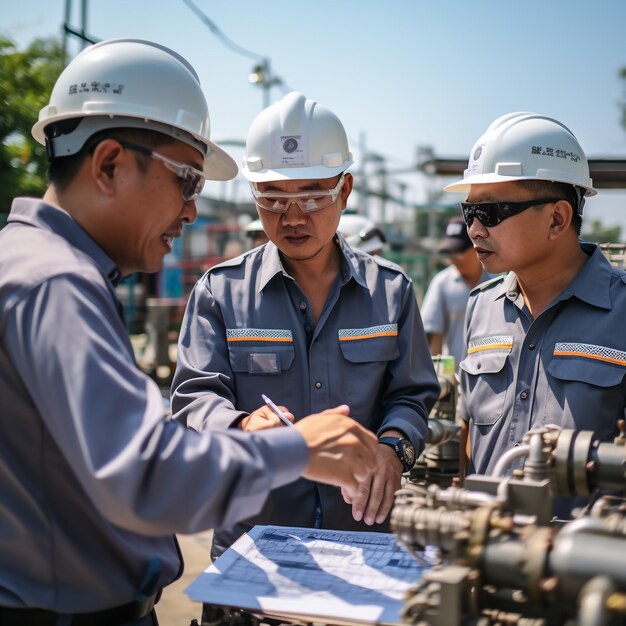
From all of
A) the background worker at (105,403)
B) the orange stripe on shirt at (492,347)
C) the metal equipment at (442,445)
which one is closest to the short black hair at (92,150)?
the background worker at (105,403)

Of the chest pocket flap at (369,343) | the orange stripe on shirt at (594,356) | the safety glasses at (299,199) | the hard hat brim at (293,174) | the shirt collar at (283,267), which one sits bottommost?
the chest pocket flap at (369,343)

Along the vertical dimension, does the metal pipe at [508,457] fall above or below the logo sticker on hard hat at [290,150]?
below

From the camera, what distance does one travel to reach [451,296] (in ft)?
19.1

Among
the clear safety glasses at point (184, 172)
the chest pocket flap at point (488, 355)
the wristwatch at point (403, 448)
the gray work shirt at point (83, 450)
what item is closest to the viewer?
the gray work shirt at point (83, 450)

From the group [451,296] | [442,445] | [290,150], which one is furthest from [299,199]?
[451,296]

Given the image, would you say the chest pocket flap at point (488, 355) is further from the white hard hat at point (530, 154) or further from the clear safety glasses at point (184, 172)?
the clear safety glasses at point (184, 172)

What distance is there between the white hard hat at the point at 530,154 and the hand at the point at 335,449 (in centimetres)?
129

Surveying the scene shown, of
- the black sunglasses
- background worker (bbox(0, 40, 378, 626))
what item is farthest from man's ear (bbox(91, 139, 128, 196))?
the black sunglasses

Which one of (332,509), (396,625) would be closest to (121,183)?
(396,625)

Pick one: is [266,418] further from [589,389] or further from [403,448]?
[589,389]

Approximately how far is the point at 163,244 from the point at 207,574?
796 millimetres

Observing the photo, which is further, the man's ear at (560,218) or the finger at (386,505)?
the man's ear at (560,218)

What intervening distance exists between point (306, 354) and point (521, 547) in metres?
1.41

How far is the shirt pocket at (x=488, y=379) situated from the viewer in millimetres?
2592
